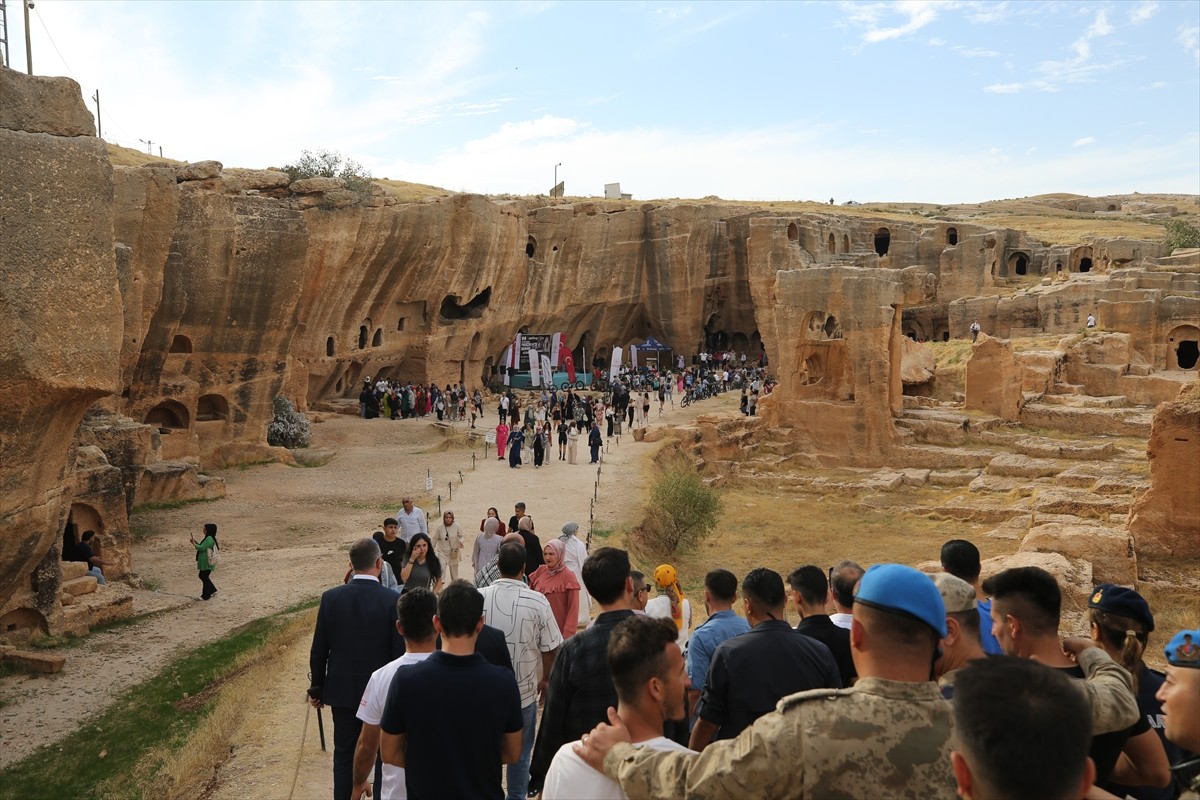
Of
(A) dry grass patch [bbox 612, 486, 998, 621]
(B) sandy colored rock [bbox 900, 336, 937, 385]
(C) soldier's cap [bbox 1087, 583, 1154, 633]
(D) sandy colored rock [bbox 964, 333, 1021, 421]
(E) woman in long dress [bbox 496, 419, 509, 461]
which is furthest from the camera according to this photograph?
(B) sandy colored rock [bbox 900, 336, 937, 385]

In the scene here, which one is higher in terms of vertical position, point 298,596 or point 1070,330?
point 1070,330

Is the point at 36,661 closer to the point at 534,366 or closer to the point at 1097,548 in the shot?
the point at 1097,548

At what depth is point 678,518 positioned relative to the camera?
17.4 m

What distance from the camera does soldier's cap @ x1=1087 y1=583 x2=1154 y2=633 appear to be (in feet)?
12.5

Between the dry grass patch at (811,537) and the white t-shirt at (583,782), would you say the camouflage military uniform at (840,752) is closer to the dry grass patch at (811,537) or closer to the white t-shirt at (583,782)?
the white t-shirt at (583,782)

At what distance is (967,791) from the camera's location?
219cm

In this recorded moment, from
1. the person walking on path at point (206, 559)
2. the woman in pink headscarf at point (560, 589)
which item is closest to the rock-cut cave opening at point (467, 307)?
the person walking on path at point (206, 559)

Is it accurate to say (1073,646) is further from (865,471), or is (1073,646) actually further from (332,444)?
(332,444)

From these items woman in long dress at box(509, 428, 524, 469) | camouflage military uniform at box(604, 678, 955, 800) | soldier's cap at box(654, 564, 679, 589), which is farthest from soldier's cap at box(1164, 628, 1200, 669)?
woman in long dress at box(509, 428, 524, 469)

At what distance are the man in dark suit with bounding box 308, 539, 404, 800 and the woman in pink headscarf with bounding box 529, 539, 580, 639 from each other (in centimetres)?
129

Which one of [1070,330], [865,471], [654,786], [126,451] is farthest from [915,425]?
[654,786]

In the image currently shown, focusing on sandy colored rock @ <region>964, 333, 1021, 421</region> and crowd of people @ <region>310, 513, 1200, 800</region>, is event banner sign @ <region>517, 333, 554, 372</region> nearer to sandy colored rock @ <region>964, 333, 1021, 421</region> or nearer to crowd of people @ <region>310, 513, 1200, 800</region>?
sandy colored rock @ <region>964, 333, 1021, 421</region>

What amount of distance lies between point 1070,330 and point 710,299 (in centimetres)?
1676

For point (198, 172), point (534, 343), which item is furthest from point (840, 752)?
point (534, 343)
